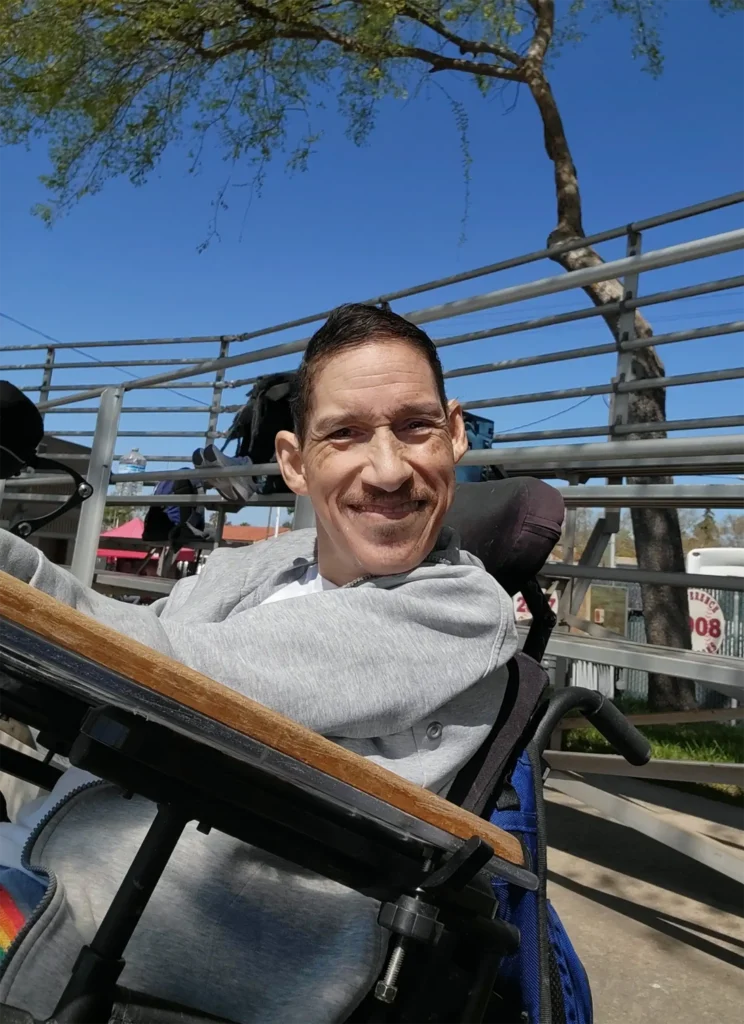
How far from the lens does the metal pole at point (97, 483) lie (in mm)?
3850

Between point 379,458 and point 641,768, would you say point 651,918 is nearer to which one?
point 641,768

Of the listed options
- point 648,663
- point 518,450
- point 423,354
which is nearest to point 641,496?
point 518,450

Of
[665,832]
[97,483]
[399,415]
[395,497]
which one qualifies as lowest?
[665,832]

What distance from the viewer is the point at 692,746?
5719 millimetres

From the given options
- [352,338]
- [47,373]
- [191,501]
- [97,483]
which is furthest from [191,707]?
[47,373]

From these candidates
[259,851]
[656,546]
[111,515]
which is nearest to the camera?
[259,851]

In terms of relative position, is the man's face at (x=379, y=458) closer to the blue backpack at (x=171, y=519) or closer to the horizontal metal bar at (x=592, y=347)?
the horizontal metal bar at (x=592, y=347)

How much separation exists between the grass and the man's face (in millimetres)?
3884

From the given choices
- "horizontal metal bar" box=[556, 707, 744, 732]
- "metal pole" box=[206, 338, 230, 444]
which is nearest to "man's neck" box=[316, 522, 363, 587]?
"horizontal metal bar" box=[556, 707, 744, 732]

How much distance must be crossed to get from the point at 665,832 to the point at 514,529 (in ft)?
5.15

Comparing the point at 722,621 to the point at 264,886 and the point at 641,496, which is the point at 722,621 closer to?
the point at 641,496

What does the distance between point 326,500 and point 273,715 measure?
668 mm

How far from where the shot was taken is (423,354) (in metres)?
1.32

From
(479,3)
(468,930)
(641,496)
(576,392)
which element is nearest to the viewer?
(468,930)
